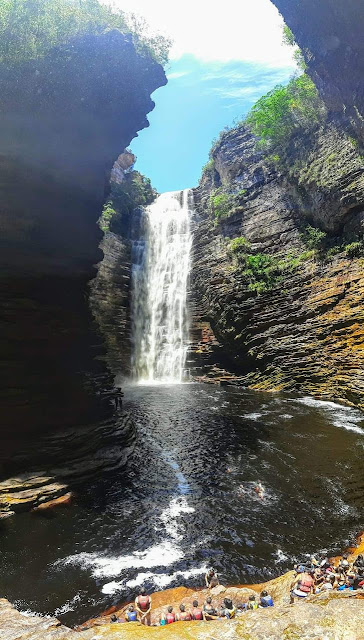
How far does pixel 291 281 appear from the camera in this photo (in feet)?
85.2

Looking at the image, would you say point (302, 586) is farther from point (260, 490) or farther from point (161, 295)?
point (161, 295)

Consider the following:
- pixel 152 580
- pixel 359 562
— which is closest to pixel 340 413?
pixel 359 562

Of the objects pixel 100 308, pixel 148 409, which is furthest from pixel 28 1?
pixel 100 308

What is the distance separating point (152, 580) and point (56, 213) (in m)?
11.9

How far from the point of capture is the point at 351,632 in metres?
3.07

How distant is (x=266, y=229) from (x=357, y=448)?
2068cm

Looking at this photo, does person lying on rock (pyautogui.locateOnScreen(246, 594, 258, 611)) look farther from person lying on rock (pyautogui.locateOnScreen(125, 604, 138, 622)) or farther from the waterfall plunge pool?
person lying on rock (pyautogui.locateOnScreen(125, 604, 138, 622))

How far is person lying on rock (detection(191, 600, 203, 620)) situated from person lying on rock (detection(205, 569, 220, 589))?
75 cm

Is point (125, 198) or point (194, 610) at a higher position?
point (125, 198)

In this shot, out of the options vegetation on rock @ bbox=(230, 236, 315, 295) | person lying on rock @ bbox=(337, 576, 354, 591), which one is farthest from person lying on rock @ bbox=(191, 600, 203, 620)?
vegetation on rock @ bbox=(230, 236, 315, 295)

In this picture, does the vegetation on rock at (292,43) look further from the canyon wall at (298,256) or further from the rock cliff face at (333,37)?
the rock cliff face at (333,37)

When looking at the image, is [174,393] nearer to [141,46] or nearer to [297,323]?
[297,323]

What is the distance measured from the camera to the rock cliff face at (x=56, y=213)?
11828mm

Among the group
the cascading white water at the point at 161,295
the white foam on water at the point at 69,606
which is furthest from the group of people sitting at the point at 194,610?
the cascading white water at the point at 161,295
